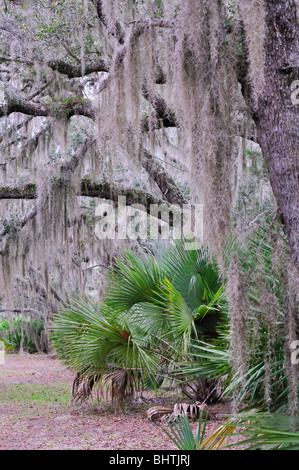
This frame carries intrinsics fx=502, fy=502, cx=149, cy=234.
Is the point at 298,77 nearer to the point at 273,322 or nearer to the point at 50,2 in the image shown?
the point at 273,322

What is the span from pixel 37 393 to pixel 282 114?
25.7 feet

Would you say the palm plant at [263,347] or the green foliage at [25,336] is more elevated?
the palm plant at [263,347]

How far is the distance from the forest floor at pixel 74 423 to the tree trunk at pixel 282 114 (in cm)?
143

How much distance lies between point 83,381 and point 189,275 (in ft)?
7.32

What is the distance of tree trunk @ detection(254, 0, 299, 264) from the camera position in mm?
3205

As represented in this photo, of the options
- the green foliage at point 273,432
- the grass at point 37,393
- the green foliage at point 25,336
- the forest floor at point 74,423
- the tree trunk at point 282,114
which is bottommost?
the green foliage at point 25,336

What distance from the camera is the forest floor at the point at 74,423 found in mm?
5156

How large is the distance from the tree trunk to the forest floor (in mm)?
1430

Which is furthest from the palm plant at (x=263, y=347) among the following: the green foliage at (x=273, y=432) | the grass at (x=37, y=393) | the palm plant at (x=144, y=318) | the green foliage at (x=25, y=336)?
the green foliage at (x=25, y=336)

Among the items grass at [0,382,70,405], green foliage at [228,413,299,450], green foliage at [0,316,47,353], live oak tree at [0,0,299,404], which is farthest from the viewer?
green foliage at [0,316,47,353]

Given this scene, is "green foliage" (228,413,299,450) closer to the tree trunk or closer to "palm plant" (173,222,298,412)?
"palm plant" (173,222,298,412)

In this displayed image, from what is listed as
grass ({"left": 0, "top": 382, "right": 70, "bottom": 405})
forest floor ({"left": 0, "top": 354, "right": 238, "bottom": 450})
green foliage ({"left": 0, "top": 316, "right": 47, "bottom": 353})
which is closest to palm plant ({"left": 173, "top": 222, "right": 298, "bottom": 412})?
forest floor ({"left": 0, "top": 354, "right": 238, "bottom": 450})

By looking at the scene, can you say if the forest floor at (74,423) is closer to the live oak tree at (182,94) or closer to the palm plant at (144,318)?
the palm plant at (144,318)

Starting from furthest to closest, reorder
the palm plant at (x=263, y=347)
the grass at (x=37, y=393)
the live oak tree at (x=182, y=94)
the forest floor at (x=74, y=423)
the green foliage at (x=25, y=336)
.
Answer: the green foliage at (x=25, y=336)
the grass at (x=37, y=393)
the forest floor at (x=74, y=423)
the live oak tree at (x=182, y=94)
the palm plant at (x=263, y=347)
